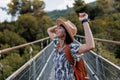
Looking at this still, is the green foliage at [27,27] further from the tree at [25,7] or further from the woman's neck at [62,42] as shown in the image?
the woman's neck at [62,42]

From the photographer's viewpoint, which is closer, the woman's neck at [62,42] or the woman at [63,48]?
the woman at [63,48]

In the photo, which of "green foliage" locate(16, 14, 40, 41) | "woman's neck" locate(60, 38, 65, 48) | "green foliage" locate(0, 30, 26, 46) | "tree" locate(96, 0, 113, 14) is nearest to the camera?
"woman's neck" locate(60, 38, 65, 48)

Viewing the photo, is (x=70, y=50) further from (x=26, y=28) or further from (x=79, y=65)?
(x=26, y=28)

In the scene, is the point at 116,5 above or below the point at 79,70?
below

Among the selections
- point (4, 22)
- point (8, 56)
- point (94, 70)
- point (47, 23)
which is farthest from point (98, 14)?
point (94, 70)

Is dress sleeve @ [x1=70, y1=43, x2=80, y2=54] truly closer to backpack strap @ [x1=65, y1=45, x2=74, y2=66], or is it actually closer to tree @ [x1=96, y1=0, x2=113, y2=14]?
backpack strap @ [x1=65, y1=45, x2=74, y2=66]

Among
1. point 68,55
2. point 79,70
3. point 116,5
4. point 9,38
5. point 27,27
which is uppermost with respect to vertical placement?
point 68,55

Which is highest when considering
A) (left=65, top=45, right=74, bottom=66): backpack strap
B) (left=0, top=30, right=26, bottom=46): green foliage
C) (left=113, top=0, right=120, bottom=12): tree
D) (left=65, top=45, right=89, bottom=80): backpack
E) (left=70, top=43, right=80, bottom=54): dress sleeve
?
(left=70, top=43, right=80, bottom=54): dress sleeve

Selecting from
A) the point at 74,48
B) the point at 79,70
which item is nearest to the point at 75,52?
the point at 74,48

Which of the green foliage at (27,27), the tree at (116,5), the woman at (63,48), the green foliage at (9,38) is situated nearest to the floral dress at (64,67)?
the woman at (63,48)

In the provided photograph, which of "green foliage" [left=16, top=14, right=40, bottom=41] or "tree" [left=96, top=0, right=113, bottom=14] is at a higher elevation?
"tree" [left=96, top=0, right=113, bottom=14]

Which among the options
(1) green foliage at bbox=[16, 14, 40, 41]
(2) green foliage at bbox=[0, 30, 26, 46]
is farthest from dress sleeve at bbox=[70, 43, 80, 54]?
(1) green foliage at bbox=[16, 14, 40, 41]

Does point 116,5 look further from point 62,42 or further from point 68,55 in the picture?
point 68,55

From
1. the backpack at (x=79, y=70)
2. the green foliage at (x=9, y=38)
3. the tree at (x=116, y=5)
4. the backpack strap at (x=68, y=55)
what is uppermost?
the backpack strap at (x=68, y=55)
